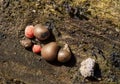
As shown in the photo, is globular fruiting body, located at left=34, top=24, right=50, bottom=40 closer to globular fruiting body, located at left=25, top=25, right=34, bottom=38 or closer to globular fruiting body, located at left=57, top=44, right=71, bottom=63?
globular fruiting body, located at left=25, top=25, right=34, bottom=38

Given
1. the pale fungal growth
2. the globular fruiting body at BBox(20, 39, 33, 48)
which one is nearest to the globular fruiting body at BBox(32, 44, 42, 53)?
the globular fruiting body at BBox(20, 39, 33, 48)

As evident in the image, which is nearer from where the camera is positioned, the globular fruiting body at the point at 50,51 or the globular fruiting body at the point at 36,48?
the globular fruiting body at the point at 50,51

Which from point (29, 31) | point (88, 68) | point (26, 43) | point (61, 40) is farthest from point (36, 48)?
point (88, 68)

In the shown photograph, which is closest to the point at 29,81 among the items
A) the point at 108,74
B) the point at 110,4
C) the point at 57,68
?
the point at 57,68

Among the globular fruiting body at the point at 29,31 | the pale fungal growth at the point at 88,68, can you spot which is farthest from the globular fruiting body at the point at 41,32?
the pale fungal growth at the point at 88,68

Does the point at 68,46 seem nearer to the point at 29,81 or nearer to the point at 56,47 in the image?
the point at 56,47

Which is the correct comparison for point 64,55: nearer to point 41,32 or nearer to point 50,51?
point 50,51

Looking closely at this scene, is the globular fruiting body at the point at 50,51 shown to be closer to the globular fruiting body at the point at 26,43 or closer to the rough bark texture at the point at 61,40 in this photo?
the rough bark texture at the point at 61,40
